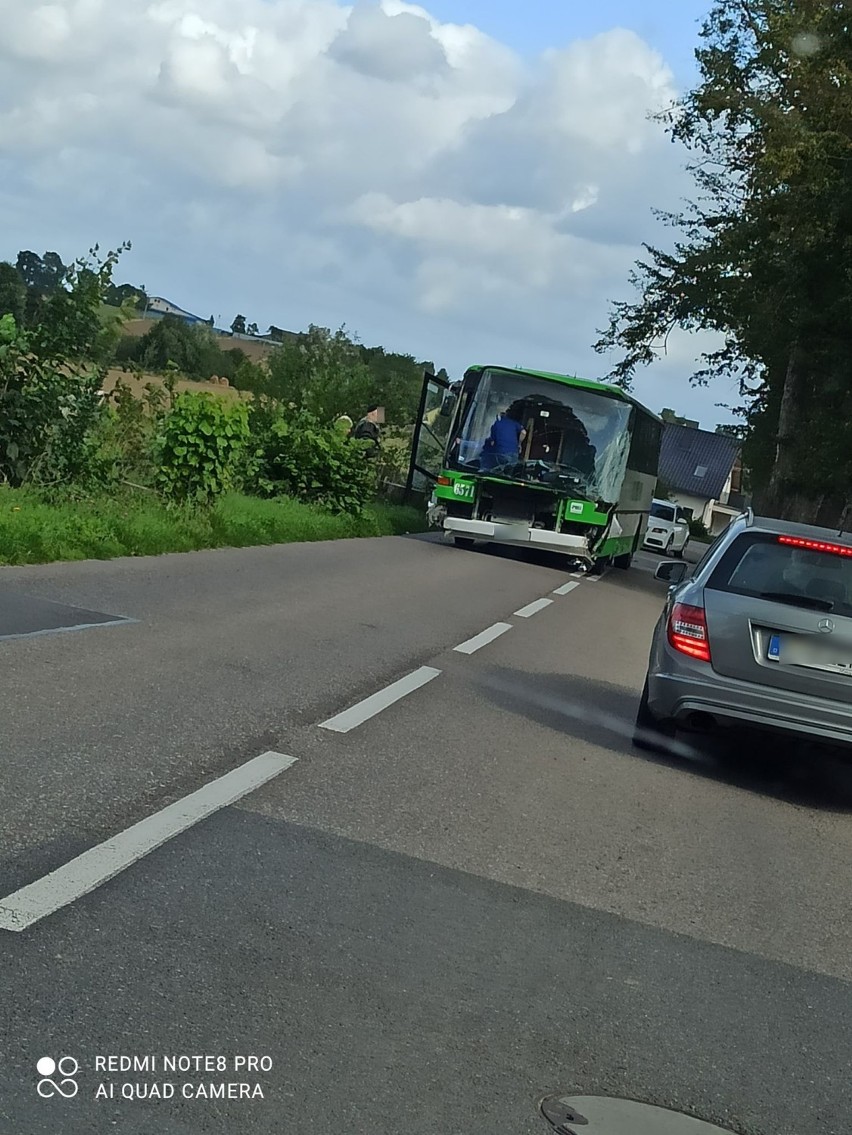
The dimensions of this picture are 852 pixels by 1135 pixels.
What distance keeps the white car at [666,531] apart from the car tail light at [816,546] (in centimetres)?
4207

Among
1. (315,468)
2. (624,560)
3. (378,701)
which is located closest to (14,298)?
(378,701)

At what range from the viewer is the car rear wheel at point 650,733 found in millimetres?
9469

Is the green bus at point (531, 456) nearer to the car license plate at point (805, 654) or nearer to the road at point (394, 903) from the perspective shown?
the road at point (394, 903)

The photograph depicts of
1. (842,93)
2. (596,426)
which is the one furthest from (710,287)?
(596,426)

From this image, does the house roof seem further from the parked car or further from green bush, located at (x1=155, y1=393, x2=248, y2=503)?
the parked car

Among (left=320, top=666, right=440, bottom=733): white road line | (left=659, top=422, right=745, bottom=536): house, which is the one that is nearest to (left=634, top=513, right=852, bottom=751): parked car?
(left=320, top=666, right=440, bottom=733): white road line

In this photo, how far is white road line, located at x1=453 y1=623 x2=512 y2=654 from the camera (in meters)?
12.8

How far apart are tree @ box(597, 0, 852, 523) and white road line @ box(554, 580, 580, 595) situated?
6867mm

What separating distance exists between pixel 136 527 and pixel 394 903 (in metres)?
11.6

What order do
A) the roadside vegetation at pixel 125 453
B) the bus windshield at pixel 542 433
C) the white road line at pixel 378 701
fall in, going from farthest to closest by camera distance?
1. the bus windshield at pixel 542 433
2. the roadside vegetation at pixel 125 453
3. the white road line at pixel 378 701

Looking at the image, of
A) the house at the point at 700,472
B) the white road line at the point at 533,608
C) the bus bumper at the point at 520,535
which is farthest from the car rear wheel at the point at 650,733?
the house at the point at 700,472

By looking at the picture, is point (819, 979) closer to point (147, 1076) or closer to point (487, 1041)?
point (487, 1041)

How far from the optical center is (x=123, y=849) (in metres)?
5.31

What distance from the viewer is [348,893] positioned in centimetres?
530
